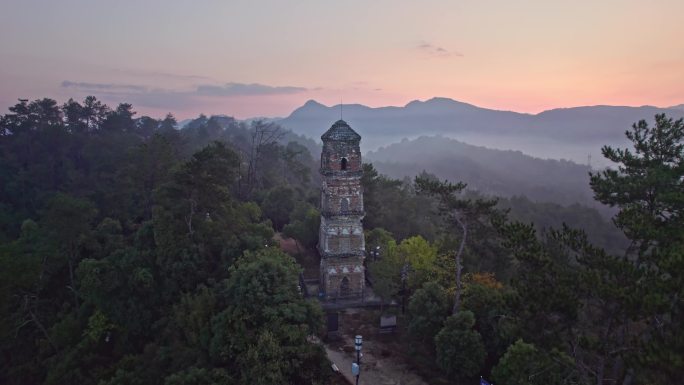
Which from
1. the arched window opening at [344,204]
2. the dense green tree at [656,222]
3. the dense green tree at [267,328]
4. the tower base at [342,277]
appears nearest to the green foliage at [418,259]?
the tower base at [342,277]

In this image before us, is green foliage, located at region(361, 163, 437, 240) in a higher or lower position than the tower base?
higher

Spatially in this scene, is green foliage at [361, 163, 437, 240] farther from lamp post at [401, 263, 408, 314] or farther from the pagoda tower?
lamp post at [401, 263, 408, 314]

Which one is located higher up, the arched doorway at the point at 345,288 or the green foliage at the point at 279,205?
the green foliage at the point at 279,205

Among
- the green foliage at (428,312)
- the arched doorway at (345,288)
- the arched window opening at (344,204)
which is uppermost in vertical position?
the arched window opening at (344,204)

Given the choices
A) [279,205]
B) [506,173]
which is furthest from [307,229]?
[506,173]

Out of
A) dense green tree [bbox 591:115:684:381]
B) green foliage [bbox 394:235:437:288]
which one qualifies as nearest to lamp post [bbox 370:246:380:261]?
green foliage [bbox 394:235:437:288]

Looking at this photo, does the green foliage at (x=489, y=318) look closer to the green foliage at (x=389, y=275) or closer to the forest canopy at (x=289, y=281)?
the forest canopy at (x=289, y=281)
